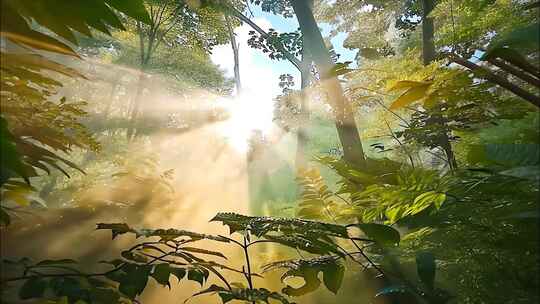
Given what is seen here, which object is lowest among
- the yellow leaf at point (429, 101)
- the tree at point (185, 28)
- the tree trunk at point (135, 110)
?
the yellow leaf at point (429, 101)

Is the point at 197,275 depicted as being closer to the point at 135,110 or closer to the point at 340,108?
the point at 340,108

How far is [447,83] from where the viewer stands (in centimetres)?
97

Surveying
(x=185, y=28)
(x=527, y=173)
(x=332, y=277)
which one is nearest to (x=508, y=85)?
(x=527, y=173)

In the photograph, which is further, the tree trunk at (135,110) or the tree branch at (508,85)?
the tree trunk at (135,110)

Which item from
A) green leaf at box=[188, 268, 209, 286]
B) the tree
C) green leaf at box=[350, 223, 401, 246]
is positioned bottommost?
green leaf at box=[188, 268, 209, 286]

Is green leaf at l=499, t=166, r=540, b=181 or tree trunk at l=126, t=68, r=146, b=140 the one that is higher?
tree trunk at l=126, t=68, r=146, b=140

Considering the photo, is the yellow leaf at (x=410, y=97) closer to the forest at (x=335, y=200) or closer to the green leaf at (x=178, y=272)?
the forest at (x=335, y=200)

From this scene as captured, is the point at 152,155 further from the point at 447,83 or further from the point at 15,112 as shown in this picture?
the point at 447,83

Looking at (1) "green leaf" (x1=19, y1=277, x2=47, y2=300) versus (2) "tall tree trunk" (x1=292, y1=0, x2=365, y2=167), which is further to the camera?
(2) "tall tree trunk" (x1=292, y1=0, x2=365, y2=167)

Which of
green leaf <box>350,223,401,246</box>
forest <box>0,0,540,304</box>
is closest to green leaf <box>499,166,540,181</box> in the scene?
forest <box>0,0,540,304</box>

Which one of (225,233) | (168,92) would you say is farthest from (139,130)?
(225,233)

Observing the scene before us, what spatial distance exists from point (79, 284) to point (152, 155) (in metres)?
3.84

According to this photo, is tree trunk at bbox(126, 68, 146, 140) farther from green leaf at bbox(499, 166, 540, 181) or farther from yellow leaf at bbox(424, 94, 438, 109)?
green leaf at bbox(499, 166, 540, 181)

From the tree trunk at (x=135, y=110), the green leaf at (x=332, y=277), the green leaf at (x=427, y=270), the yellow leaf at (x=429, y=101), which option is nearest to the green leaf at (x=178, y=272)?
the green leaf at (x=332, y=277)
